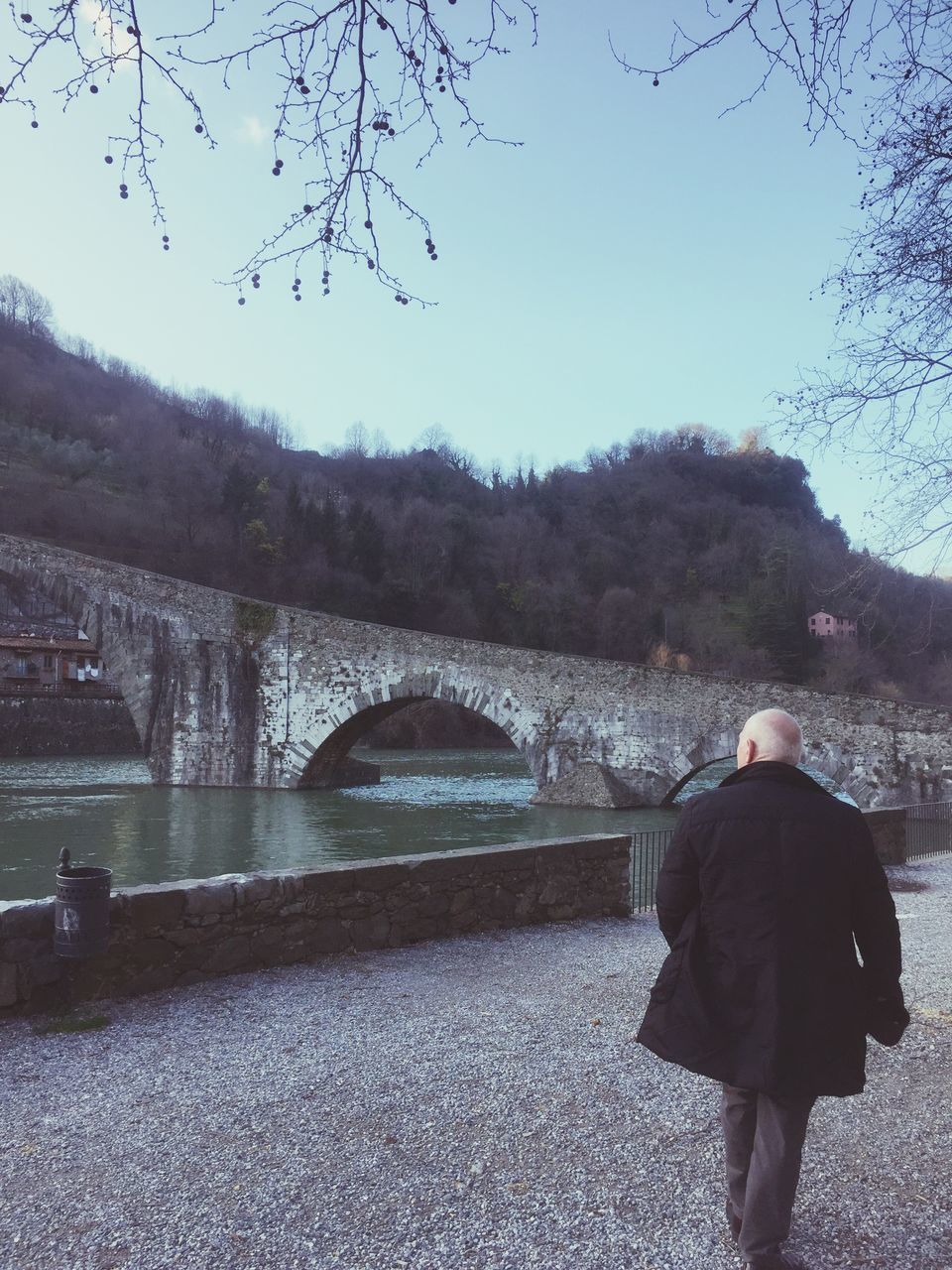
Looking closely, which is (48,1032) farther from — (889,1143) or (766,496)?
(766,496)

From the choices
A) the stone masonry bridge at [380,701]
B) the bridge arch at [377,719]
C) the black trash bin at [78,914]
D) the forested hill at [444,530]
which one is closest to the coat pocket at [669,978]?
the black trash bin at [78,914]

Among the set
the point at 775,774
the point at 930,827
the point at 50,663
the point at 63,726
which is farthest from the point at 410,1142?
A: the point at 50,663

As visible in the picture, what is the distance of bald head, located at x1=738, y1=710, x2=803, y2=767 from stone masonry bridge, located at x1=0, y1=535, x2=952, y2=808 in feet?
50.8

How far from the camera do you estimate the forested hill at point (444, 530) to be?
2009 inches

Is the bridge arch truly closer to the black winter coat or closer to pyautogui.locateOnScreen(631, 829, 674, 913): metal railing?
pyautogui.locateOnScreen(631, 829, 674, 913): metal railing

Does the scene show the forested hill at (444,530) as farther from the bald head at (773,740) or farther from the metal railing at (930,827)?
the bald head at (773,740)

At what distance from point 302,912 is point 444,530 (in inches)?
2297

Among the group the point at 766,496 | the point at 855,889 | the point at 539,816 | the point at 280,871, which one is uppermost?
the point at 766,496

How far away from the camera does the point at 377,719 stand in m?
24.3

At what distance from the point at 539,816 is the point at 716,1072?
16554 millimetres

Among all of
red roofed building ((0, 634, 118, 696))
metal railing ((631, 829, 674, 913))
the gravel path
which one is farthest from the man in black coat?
red roofed building ((0, 634, 118, 696))

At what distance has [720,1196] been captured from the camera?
9.01 ft

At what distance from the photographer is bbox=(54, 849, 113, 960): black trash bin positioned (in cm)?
434

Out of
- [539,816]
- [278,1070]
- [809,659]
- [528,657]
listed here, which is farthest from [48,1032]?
[809,659]
